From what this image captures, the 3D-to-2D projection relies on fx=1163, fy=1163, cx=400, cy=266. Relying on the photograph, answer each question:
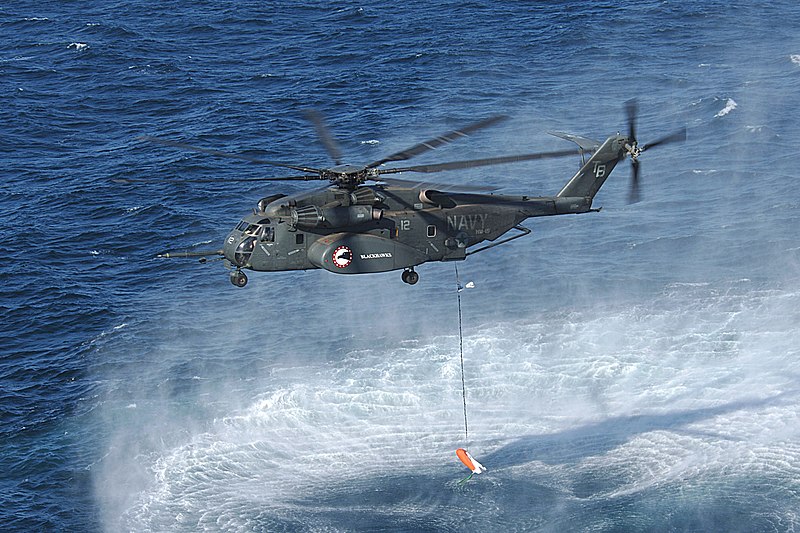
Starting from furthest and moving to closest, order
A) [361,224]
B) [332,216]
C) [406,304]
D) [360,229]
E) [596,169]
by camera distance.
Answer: [406,304]
[596,169]
[360,229]
[361,224]
[332,216]

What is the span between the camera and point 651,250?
336 ft

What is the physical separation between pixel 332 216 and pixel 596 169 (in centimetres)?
1627

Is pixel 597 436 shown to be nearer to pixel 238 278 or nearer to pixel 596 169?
pixel 596 169

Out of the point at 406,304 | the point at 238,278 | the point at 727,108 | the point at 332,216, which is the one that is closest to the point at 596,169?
the point at 332,216

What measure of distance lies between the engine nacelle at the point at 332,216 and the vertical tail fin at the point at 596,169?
12253 mm

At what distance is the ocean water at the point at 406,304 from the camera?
76.7m

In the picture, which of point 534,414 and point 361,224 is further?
point 534,414

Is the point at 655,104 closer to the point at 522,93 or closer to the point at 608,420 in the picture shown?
the point at 522,93

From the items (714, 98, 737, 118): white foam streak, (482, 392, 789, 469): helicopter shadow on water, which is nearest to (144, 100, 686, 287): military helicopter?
(482, 392, 789, 469): helicopter shadow on water

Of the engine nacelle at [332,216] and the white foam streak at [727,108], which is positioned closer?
the engine nacelle at [332,216]

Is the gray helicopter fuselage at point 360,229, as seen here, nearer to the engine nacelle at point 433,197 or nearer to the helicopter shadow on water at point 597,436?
the engine nacelle at point 433,197

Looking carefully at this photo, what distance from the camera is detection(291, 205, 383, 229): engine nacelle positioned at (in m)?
58.9

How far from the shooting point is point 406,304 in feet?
316

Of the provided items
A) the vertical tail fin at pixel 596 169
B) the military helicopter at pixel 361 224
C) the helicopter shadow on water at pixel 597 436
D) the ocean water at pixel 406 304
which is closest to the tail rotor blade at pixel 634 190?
the military helicopter at pixel 361 224
